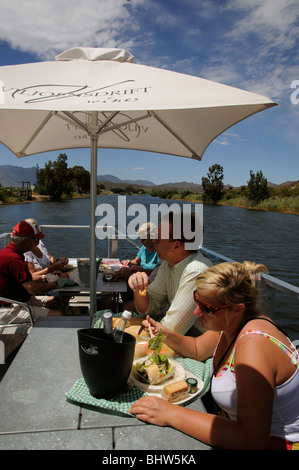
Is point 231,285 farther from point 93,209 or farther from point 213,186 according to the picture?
point 213,186

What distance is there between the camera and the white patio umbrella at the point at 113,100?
1204 mm

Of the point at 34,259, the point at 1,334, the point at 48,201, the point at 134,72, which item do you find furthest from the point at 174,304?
the point at 48,201

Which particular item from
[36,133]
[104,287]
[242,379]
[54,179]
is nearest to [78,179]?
[54,179]

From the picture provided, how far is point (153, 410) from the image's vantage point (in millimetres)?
958

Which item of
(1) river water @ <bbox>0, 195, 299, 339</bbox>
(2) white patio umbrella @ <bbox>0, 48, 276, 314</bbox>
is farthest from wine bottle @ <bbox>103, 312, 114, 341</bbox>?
(1) river water @ <bbox>0, 195, 299, 339</bbox>

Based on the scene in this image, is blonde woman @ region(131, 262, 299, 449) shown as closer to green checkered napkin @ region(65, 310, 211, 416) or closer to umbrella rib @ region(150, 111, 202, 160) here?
green checkered napkin @ region(65, 310, 211, 416)

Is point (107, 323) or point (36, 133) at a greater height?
point (36, 133)

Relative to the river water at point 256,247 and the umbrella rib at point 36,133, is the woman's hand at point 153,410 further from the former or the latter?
the river water at point 256,247

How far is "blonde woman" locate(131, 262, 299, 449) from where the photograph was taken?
87 cm

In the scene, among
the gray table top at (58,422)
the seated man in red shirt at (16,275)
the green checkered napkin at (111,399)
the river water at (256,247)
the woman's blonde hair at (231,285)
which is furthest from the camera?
the river water at (256,247)

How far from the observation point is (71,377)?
3.86 feet

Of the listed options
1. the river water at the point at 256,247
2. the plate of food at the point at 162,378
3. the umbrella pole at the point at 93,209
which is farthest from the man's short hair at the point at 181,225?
the river water at the point at 256,247

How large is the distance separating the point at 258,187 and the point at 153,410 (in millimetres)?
49664

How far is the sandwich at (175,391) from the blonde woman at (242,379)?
66mm
